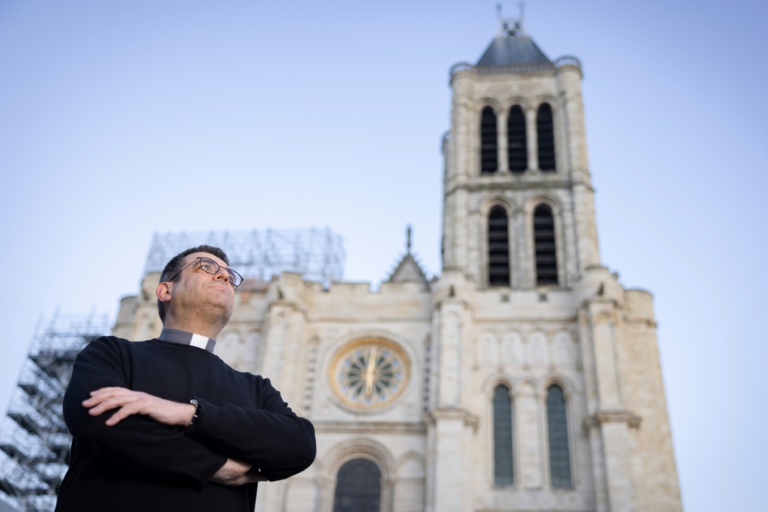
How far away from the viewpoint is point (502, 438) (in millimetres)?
20406

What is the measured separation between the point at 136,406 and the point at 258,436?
0.44m

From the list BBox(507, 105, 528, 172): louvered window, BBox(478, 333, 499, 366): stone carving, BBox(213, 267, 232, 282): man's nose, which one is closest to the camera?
BBox(213, 267, 232, 282): man's nose

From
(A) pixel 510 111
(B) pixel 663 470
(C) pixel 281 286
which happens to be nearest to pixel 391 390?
(C) pixel 281 286

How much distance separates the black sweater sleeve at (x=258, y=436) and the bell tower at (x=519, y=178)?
19.4 metres

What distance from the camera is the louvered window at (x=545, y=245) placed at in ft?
80.4

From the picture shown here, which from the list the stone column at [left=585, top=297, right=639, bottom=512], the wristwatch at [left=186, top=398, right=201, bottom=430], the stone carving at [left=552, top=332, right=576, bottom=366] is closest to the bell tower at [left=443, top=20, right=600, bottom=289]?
the stone carving at [left=552, top=332, right=576, bottom=366]

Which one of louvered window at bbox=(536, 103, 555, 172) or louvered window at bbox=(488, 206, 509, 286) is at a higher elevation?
louvered window at bbox=(536, 103, 555, 172)

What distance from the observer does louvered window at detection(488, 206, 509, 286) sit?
24.9m

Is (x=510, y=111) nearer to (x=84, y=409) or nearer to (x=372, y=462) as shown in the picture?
(x=372, y=462)

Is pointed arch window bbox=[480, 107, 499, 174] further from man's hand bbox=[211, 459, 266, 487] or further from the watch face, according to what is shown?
man's hand bbox=[211, 459, 266, 487]

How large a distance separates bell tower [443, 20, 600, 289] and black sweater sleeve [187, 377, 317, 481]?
1942 cm

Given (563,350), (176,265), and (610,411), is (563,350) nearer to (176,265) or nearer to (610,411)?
(610,411)

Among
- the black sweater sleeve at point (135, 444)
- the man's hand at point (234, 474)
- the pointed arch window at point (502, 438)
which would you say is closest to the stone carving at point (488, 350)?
the pointed arch window at point (502, 438)

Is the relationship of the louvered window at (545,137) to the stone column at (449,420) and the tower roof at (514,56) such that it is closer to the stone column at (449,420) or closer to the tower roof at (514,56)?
the tower roof at (514,56)
